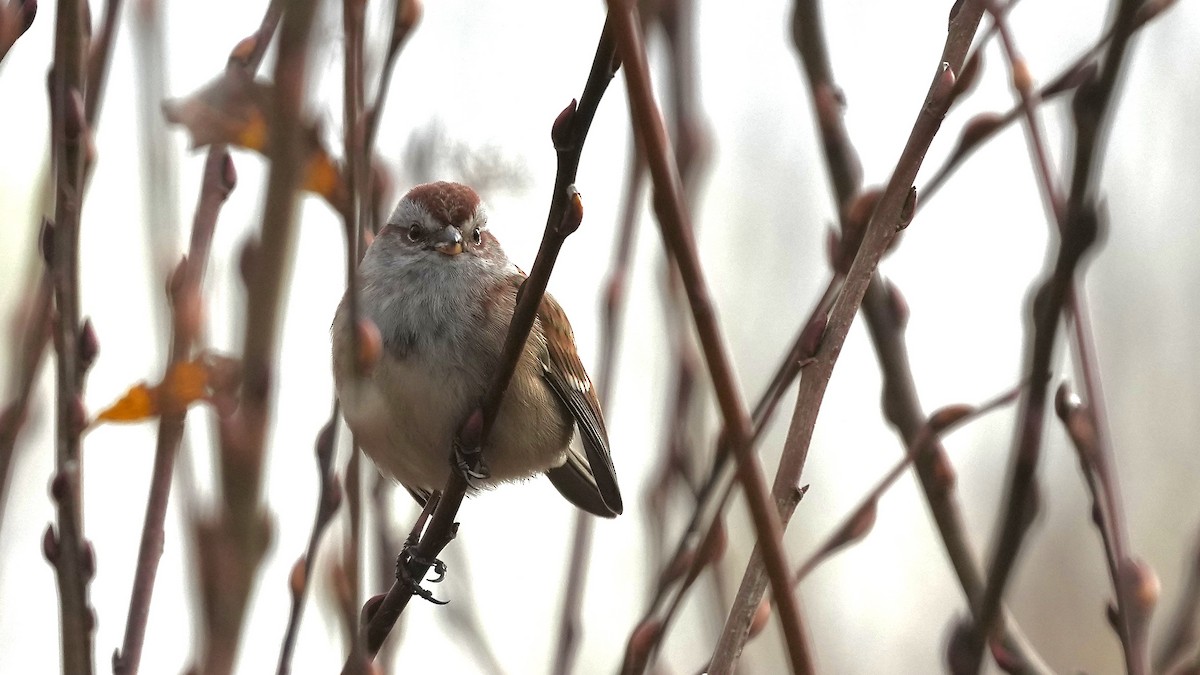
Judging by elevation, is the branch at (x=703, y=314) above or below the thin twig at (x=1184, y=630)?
above

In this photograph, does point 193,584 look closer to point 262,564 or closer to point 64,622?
point 262,564

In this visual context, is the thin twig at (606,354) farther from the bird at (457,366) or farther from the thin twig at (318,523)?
the thin twig at (318,523)

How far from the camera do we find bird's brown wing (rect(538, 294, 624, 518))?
3889mm

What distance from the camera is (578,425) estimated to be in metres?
3.88

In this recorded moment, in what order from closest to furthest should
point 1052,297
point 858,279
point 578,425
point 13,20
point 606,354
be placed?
point 1052,297 → point 858,279 → point 13,20 → point 606,354 → point 578,425

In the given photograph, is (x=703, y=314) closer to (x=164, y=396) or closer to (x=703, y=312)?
(x=703, y=312)

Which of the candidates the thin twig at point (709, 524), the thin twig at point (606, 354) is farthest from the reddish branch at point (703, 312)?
the thin twig at point (606, 354)

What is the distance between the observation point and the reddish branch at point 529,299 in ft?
5.69

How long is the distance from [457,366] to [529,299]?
156 cm

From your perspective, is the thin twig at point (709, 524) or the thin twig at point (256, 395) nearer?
the thin twig at point (256, 395)

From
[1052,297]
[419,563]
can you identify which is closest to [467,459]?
[419,563]

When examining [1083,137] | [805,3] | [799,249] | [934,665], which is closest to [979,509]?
[934,665]

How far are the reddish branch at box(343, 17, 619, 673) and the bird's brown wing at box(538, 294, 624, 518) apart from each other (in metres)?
0.97

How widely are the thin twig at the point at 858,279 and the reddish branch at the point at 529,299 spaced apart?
45cm
